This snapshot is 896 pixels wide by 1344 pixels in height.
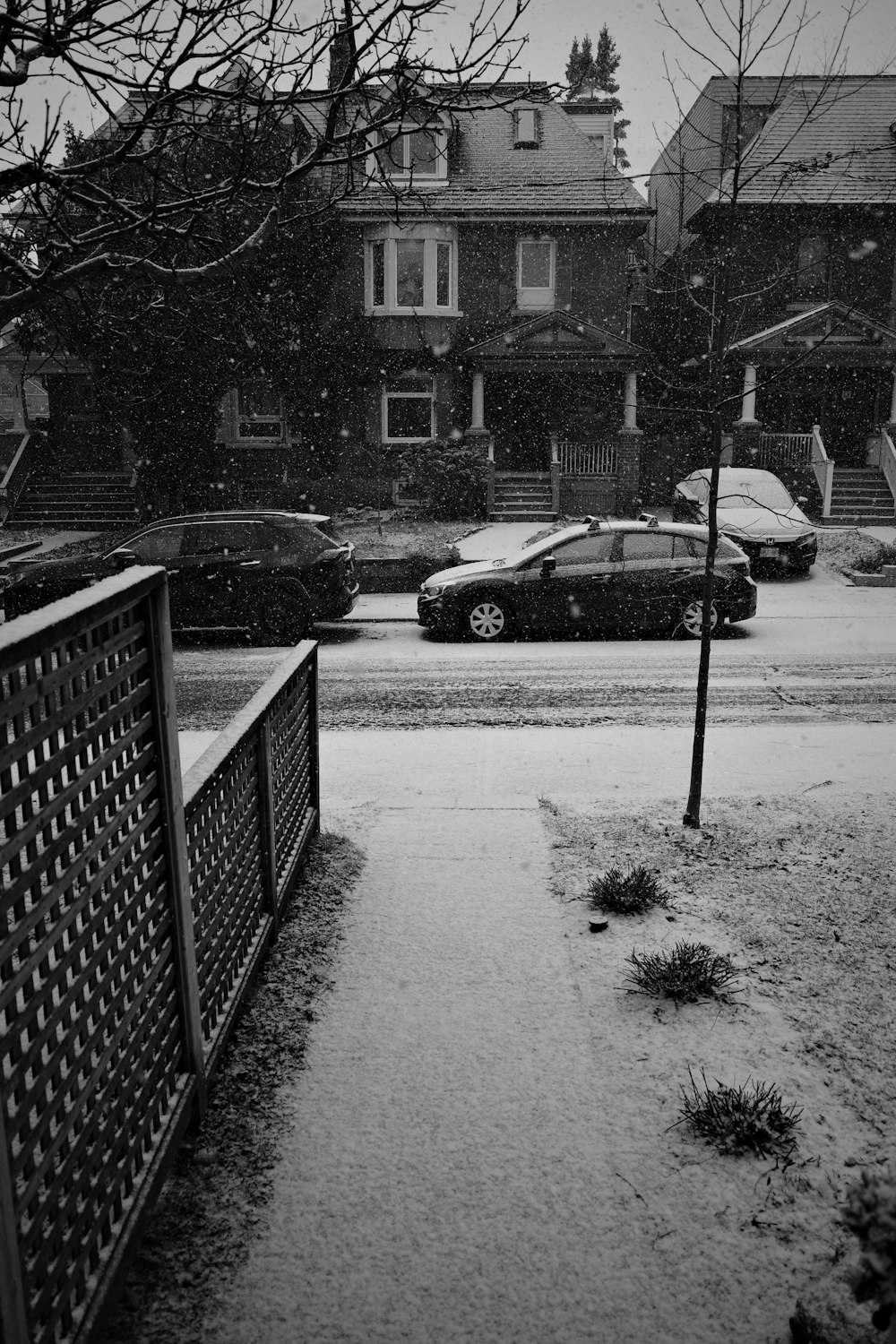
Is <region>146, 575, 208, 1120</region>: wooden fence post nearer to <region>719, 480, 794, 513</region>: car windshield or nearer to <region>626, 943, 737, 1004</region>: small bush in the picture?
<region>626, 943, 737, 1004</region>: small bush

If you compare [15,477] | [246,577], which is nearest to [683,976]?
[246,577]

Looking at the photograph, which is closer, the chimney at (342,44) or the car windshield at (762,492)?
the chimney at (342,44)

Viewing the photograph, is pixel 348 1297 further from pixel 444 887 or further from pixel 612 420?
pixel 612 420

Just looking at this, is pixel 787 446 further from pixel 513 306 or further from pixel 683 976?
pixel 683 976

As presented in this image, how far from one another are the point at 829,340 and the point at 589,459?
22.7 ft

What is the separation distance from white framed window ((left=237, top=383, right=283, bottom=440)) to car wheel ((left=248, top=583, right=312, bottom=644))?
1596 cm

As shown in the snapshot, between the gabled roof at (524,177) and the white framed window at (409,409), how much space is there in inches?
171

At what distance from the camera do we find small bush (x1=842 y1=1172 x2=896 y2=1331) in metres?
1.57

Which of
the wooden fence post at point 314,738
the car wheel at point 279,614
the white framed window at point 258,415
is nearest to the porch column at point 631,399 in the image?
the white framed window at point 258,415

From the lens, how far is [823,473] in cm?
2419

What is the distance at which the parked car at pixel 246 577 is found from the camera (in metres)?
13.0

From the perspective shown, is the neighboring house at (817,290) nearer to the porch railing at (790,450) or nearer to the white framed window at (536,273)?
the porch railing at (790,450)

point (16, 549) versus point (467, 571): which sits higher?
point (467, 571)

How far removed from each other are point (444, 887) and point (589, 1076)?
1751 mm
